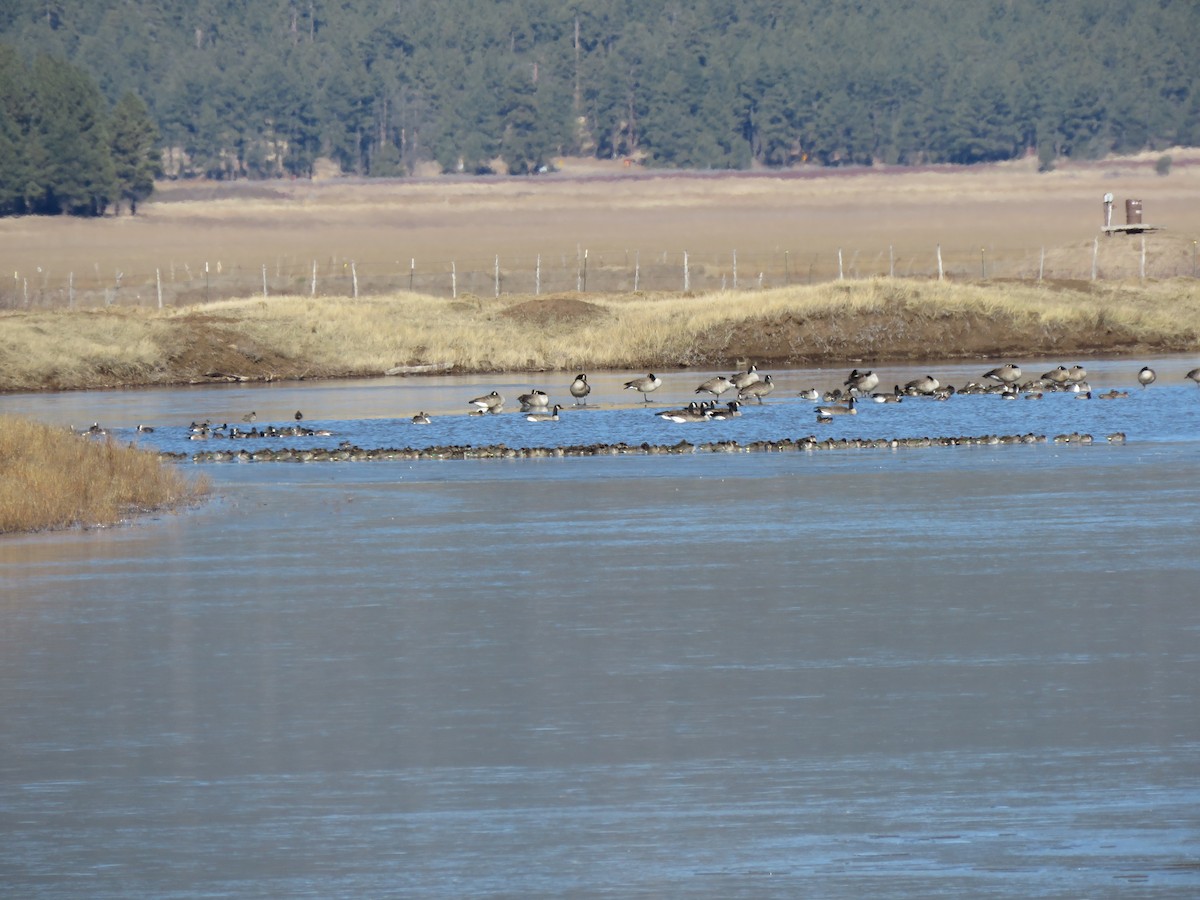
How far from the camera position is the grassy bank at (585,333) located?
54.1 meters

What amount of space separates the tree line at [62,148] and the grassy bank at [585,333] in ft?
237

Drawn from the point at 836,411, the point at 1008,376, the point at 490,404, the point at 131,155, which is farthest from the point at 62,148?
the point at 836,411

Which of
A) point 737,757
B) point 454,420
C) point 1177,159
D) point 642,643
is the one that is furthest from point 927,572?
point 1177,159

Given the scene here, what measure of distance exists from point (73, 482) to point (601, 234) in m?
101

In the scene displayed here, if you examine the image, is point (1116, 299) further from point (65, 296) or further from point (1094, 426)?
point (65, 296)

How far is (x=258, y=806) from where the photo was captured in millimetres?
11883

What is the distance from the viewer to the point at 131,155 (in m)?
141

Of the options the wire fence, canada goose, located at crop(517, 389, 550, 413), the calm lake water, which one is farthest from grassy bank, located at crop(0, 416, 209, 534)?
the wire fence

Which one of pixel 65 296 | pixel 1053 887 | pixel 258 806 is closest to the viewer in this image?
pixel 1053 887

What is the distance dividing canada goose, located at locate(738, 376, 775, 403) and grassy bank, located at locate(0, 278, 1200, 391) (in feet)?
44.4

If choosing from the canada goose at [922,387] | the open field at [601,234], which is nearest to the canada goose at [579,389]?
the canada goose at [922,387]

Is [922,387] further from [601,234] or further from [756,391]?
[601,234]

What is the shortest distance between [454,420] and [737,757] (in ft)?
88.3

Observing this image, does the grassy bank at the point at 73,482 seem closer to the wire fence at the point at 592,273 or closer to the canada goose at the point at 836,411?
the canada goose at the point at 836,411
